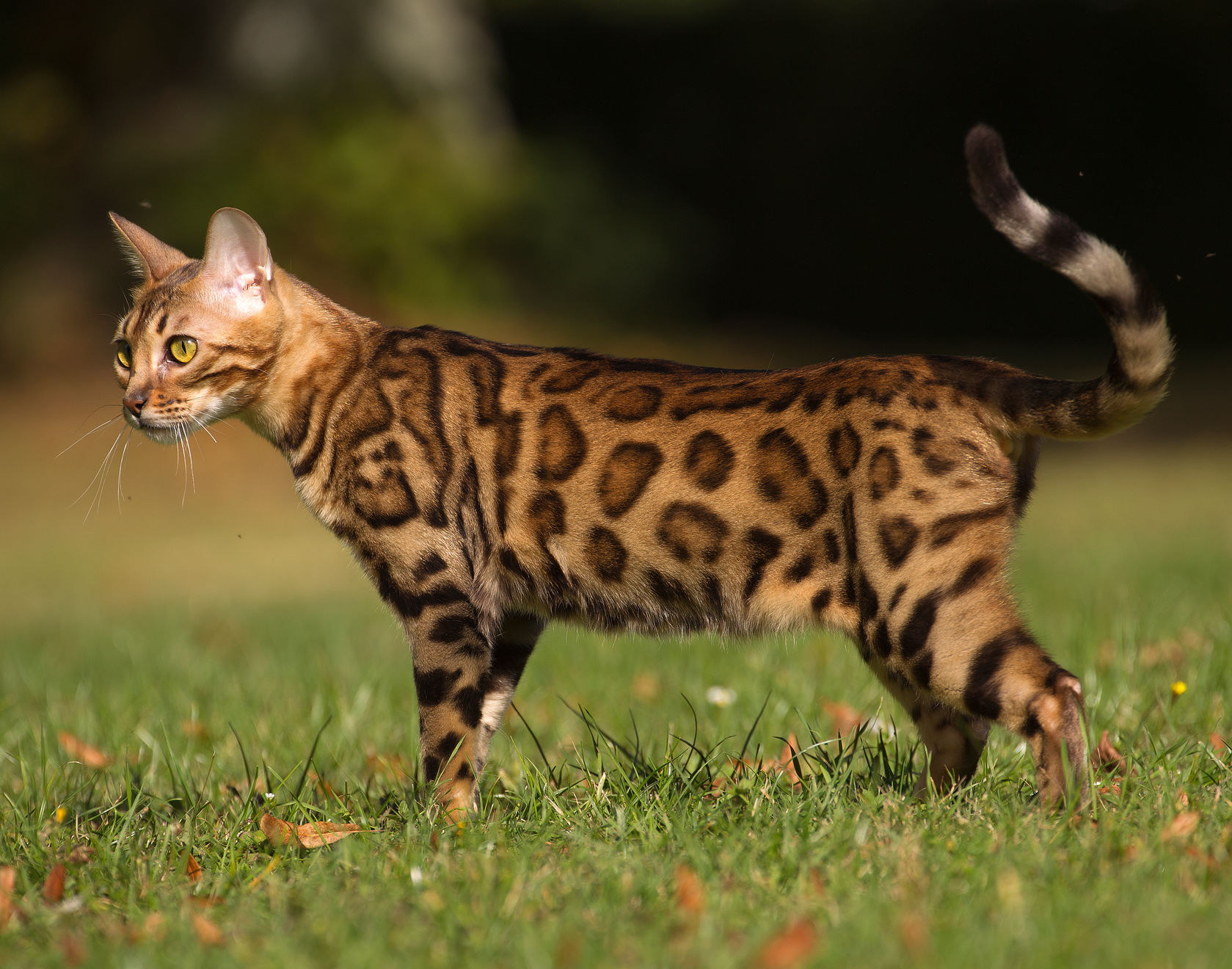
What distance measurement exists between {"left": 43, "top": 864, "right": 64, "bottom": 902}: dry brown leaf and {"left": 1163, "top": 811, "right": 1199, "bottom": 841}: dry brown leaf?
2447mm

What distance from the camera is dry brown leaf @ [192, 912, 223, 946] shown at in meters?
2.50

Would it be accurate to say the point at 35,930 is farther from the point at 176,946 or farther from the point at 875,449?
the point at 875,449

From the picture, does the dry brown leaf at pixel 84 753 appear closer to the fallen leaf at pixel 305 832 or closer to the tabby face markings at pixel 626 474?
the fallen leaf at pixel 305 832

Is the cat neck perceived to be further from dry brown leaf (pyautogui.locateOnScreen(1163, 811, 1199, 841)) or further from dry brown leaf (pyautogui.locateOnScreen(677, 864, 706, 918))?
dry brown leaf (pyautogui.locateOnScreen(1163, 811, 1199, 841))

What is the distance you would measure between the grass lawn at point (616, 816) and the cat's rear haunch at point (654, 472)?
31cm

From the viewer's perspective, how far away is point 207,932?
254 centimetres

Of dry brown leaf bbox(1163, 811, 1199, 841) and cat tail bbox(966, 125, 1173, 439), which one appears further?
cat tail bbox(966, 125, 1173, 439)

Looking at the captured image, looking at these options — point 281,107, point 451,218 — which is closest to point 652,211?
point 451,218

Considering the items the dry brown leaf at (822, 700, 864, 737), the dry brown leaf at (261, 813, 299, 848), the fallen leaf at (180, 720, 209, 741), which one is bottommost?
the fallen leaf at (180, 720, 209, 741)

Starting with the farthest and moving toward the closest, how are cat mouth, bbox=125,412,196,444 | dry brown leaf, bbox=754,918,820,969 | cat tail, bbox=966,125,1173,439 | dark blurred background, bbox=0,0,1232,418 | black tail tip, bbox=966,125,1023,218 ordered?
dark blurred background, bbox=0,0,1232,418 < cat mouth, bbox=125,412,196,444 < black tail tip, bbox=966,125,1023,218 < cat tail, bbox=966,125,1173,439 < dry brown leaf, bbox=754,918,820,969

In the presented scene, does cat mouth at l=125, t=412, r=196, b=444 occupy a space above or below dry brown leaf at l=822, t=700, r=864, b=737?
above

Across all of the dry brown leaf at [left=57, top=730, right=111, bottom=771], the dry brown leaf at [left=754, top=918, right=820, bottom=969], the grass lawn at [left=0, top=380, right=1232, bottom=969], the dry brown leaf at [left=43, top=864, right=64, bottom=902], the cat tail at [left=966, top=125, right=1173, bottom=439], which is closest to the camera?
the dry brown leaf at [left=754, top=918, right=820, bottom=969]

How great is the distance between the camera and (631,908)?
256 centimetres

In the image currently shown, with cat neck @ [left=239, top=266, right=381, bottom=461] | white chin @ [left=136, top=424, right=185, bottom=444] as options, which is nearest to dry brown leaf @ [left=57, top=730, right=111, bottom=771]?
white chin @ [left=136, top=424, right=185, bottom=444]
